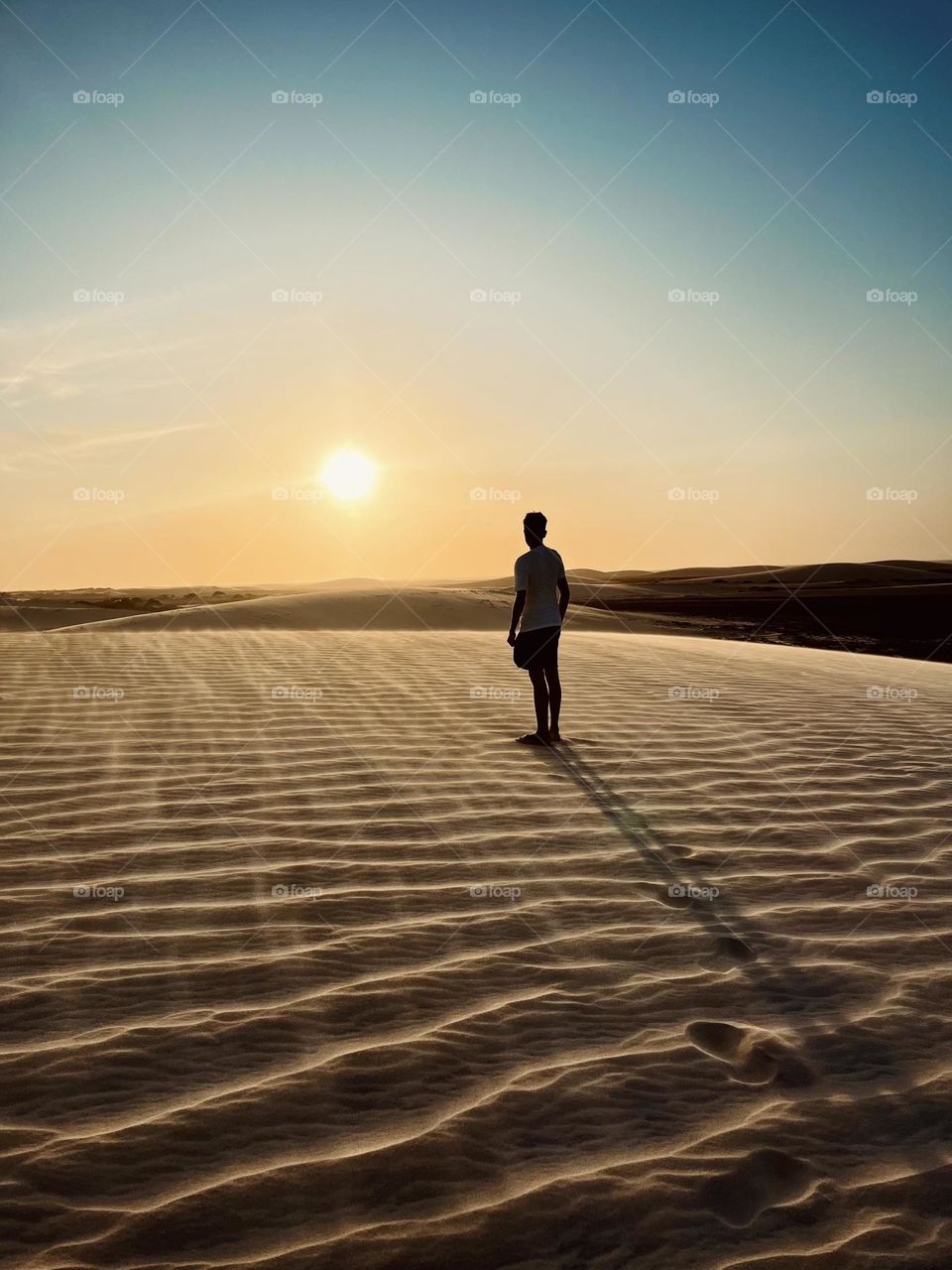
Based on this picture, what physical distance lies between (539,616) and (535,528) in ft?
2.06

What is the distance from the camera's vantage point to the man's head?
6891 mm

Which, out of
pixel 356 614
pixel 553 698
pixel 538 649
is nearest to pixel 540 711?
pixel 553 698

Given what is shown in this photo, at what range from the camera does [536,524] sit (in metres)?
6.88

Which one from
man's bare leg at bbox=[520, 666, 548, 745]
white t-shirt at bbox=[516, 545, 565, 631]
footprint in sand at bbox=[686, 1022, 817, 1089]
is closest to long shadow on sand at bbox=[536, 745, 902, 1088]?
footprint in sand at bbox=[686, 1022, 817, 1089]

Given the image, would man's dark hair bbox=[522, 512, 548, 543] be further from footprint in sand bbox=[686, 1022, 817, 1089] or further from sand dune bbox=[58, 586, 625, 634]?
sand dune bbox=[58, 586, 625, 634]

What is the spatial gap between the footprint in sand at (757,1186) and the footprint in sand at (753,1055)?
13.4 inches

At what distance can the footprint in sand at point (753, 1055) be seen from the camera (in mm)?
2611

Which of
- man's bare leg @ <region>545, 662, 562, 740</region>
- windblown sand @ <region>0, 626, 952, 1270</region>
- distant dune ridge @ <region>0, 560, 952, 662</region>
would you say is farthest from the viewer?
distant dune ridge @ <region>0, 560, 952, 662</region>

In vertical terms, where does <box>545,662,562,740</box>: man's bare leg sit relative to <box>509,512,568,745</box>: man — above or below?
below

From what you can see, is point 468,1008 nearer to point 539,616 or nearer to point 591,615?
point 539,616

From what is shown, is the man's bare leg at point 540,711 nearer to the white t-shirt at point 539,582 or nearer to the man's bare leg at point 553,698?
the man's bare leg at point 553,698

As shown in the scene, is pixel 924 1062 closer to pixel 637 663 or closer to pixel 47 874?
pixel 47 874

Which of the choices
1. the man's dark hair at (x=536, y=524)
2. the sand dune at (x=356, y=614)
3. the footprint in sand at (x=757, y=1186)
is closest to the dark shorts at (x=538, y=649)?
the man's dark hair at (x=536, y=524)

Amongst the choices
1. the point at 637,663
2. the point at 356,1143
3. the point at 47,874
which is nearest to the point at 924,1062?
the point at 356,1143
